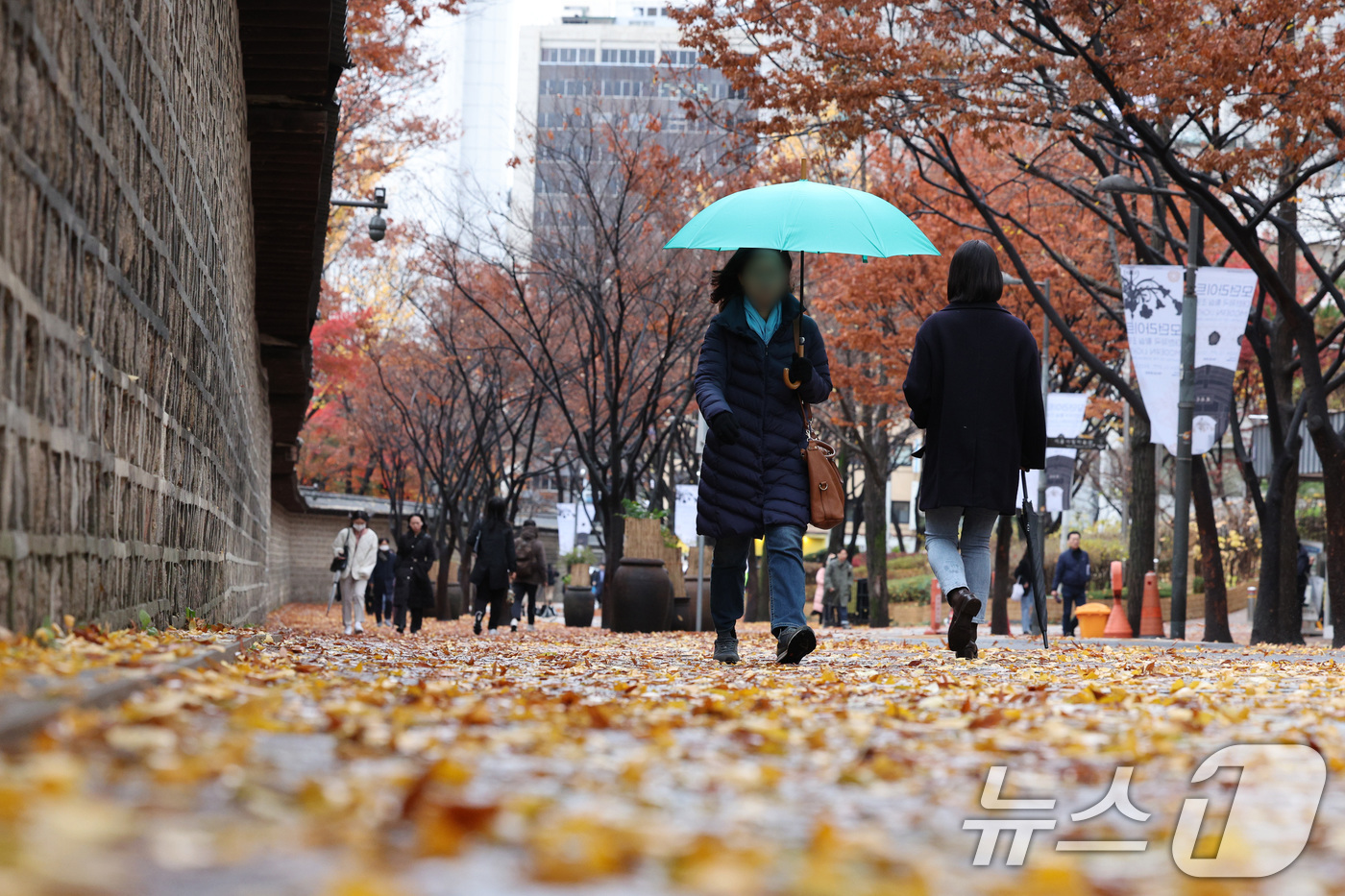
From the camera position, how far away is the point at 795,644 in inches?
245

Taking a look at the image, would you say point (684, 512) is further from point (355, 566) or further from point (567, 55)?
point (567, 55)

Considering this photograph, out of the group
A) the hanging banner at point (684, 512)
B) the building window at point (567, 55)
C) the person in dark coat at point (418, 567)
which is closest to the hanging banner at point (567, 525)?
the hanging banner at point (684, 512)

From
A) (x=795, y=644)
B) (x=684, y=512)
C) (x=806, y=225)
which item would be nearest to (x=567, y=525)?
(x=684, y=512)

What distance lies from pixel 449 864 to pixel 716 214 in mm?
5938

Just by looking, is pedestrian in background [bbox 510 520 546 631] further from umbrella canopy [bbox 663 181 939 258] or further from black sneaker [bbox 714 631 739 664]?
black sneaker [bbox 714 631 739 664]

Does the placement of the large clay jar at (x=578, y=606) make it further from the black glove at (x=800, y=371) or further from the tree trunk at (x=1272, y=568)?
the black glove at (x=800, y=371)

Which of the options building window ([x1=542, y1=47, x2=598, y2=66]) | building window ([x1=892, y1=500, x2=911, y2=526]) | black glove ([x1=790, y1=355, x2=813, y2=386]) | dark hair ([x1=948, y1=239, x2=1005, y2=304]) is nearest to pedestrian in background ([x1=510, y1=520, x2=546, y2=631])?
dark hair ([x1=948, y1=239, x2=1005, y2=304])

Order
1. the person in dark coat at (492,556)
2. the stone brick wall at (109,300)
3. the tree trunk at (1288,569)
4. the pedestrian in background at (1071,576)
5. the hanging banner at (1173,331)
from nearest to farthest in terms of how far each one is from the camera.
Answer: the stone brick wall at (109,300) < the hanging banner at (1173,331) < the tree trunk at (1288,569) < the person in dark coat at (492,556) < the pedestrian in background at (1071,576)

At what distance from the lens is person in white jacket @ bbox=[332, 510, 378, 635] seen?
17.8m

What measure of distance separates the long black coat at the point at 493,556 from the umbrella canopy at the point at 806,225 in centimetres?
890

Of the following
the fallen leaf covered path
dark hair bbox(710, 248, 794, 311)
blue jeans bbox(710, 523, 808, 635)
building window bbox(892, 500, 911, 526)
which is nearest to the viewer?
the fallen leaf covered path

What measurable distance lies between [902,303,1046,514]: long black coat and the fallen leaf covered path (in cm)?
241

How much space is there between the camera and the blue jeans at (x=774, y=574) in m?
6.41

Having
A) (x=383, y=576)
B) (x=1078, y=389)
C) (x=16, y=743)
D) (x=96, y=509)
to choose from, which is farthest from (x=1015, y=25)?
(x=383, y=576)
